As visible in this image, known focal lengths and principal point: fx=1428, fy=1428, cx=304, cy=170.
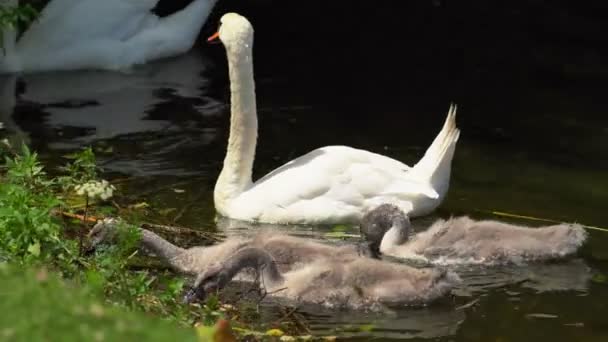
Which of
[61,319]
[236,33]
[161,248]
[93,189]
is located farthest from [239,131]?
[61,319]

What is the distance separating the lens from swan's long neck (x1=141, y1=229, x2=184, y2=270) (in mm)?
7773

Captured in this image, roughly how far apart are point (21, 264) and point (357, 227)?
3070 millimetres

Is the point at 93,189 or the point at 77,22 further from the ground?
the point at 93,189

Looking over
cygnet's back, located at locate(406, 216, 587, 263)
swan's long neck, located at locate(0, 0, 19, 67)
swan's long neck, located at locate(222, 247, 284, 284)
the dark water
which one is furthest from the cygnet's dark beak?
swan's long neck, located at locate(0, 0, 19, 67)

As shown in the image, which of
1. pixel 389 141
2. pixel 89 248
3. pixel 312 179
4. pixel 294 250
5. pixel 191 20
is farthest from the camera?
pixel 191 20

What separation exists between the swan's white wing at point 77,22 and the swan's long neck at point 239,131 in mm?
4738

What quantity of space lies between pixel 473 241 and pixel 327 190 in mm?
1189

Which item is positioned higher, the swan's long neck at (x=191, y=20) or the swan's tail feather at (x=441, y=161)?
the swan's tail feather at (x=441, y=161)

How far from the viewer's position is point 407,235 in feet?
26.8

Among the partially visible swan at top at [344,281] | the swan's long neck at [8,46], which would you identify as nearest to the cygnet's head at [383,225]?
the partially visible swan at top at [344,281]

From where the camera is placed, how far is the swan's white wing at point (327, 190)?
347 inches

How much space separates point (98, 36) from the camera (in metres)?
13.7

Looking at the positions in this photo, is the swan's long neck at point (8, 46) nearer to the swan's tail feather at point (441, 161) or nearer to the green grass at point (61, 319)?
the swan's tail feather at point (441, 161)

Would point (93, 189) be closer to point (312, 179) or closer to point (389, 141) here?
point (312, 179)
